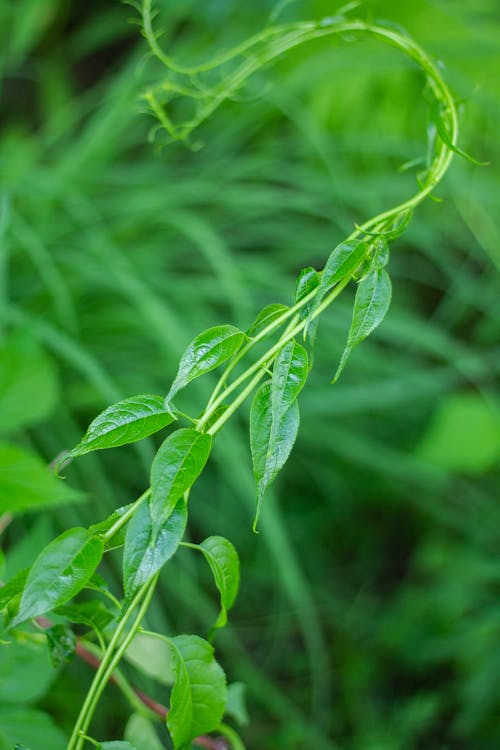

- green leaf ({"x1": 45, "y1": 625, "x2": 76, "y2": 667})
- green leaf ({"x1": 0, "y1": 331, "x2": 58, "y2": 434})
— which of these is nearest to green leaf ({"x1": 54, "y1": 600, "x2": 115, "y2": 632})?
green leaf ({"x1": 45, "y1": 625, "x2": 76, "y2": 667})

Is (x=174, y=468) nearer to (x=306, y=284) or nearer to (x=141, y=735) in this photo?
(x=306, y=284)

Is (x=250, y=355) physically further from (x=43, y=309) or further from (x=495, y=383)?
(x=495, y=383)

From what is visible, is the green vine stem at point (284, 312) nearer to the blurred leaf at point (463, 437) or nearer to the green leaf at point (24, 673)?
the green leaf at point (24, 673)

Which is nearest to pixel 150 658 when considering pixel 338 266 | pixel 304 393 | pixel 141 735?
pixel 141 735

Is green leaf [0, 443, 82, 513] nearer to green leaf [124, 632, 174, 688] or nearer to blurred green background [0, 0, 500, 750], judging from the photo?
green leaf [124, 632, 174, 688]

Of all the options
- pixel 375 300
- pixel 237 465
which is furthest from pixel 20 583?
pixel 237 465

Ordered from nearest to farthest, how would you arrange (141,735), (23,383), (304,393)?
(141,735), (23,383), (304,393)

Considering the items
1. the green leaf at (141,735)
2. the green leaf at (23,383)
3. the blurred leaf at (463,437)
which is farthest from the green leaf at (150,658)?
the blurred leaf at (463,437)
